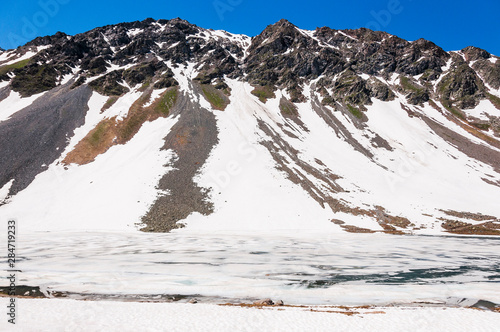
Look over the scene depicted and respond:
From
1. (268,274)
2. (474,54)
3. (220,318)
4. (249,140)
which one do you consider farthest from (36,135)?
(474,54)

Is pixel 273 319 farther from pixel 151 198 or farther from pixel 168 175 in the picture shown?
pixel 168 175

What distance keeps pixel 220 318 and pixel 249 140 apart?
2425 inches

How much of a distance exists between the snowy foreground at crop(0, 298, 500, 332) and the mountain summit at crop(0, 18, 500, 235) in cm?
3026

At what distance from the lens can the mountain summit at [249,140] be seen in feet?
139

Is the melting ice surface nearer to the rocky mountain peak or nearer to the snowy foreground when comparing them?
the snowy foreground

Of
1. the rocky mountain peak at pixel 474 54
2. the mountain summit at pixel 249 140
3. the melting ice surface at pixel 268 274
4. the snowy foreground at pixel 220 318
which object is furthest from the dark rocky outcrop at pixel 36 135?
the rocky mountain peak at pixel 474 54

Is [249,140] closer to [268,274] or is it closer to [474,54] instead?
[268,274]

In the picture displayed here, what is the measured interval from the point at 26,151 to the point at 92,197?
2731cm

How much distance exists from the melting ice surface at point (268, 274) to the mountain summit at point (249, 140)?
18.4 meters

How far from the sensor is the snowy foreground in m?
6.23

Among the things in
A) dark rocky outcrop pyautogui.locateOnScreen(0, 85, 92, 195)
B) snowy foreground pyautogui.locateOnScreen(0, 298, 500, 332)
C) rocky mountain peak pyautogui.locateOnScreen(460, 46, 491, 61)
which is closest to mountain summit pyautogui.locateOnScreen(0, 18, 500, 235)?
dark rocky outcrop pyautogui.locateOnScreen(0, 85, 92, 195)

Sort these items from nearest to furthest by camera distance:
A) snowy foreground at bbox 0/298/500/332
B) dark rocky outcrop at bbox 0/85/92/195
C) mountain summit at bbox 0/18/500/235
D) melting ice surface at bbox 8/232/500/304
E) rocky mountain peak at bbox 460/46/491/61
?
snowy foreground at bbox 0/298/500/332 < melting ice surface at bbox 8/232/500/304 < mountain summit at bbox 0/18/500/235 < dark rocky outcrop at bbox 0/85/92/195 < rocky mountain peak at bbox 460/46/491/61

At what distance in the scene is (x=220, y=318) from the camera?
6.95 m

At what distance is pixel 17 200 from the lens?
144ft
